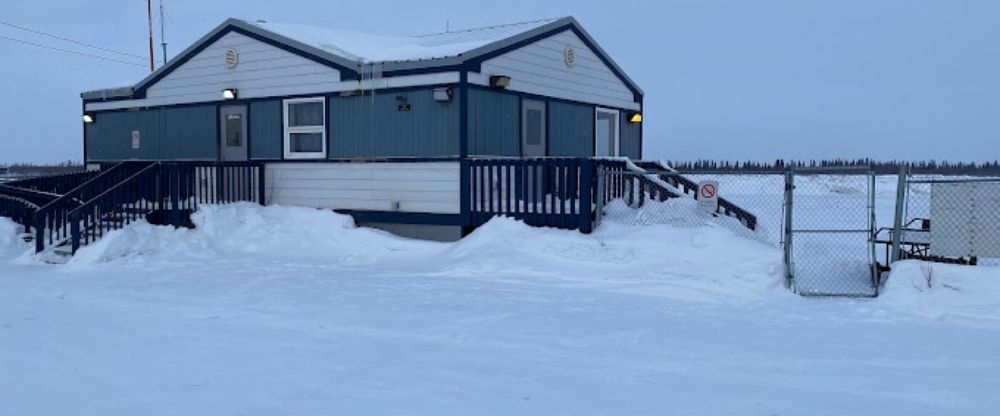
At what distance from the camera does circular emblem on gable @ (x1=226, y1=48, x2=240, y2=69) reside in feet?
51.5

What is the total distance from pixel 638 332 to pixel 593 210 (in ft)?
16.6

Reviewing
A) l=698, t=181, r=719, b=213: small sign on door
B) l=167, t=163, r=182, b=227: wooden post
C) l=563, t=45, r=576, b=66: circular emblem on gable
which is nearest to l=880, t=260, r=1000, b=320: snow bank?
l=698, t=181, r=719, b=213: small sign on door

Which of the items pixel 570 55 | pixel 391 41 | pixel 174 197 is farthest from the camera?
pixel 391 41

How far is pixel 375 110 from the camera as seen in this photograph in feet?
46.0

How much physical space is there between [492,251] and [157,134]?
9.49 metres

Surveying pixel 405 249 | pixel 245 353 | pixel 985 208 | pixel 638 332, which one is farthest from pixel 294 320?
pixel 985 208

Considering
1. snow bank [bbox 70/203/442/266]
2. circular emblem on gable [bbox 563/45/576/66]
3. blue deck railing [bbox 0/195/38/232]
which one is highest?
circular emblem on gable [bbox 563/45/576/66]

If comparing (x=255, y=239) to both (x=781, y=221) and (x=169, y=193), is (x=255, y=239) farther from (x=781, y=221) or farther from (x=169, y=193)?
(x=781, y=221)

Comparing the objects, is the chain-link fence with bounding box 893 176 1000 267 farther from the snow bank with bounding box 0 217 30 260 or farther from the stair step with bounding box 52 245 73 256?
the snow bank with bounding box 0 217 30 260

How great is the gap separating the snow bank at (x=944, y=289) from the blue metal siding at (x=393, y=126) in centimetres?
691

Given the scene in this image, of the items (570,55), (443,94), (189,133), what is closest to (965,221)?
(443,94)

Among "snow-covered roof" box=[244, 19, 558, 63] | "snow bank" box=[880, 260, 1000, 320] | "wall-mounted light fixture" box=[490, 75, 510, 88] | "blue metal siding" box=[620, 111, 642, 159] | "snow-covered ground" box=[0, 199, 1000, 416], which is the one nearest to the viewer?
"snow-covered ground" box=[0, 199, 1000, 416]

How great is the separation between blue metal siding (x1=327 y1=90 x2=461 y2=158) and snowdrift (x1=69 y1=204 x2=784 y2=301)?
1376mm

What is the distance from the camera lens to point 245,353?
649 centimetres
